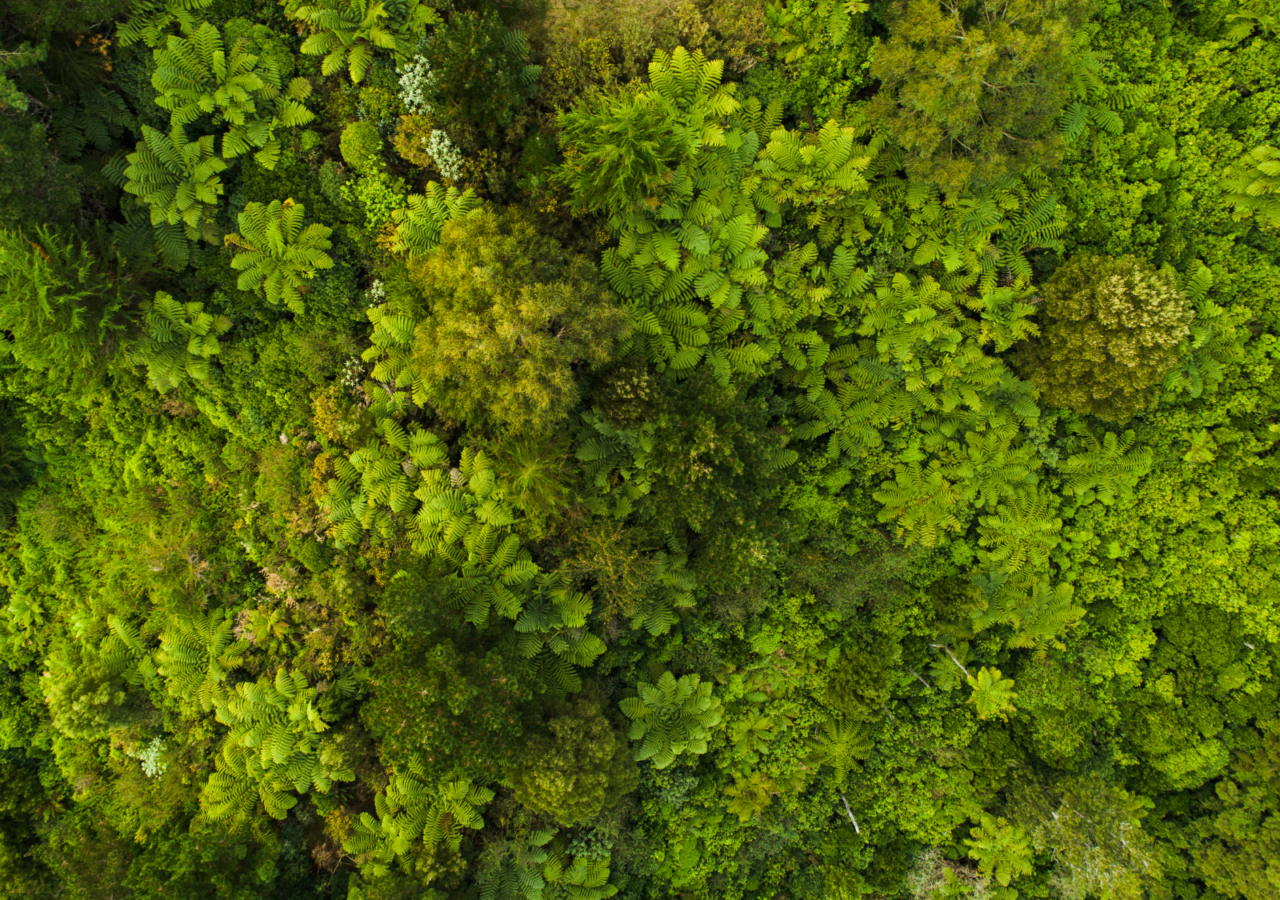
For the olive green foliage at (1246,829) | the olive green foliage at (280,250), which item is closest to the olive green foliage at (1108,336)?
the olive green foliage at (1246,829)

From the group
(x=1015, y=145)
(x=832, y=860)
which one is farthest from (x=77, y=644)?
(x=1015, y=145)

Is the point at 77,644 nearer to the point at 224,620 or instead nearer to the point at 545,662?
the point at 224,620

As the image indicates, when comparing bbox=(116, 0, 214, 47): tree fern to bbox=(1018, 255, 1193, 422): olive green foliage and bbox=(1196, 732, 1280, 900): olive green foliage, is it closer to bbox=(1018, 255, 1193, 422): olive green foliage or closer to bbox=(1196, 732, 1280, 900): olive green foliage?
bbox=(1018, 255, 1193, 422): olive green foliage

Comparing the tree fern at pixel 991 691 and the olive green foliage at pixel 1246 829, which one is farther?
the tree fern at pixel 991 691

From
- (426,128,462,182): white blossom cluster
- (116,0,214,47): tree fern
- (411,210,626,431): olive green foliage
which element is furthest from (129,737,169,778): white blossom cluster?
(116,0,214,47): tree fern

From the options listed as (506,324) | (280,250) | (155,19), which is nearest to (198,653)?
(280,250)

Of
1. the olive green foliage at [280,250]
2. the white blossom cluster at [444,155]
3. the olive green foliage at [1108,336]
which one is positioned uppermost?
the white blossom cluster at [444,155]

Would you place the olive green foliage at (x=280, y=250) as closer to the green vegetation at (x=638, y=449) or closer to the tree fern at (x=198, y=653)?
the green vegetation at (x=638, y=449)

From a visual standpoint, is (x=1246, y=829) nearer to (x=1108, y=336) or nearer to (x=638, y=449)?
(x=1108, y=336)
